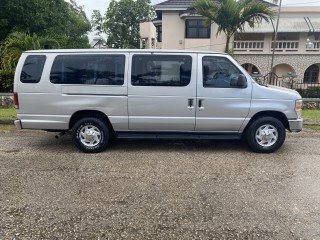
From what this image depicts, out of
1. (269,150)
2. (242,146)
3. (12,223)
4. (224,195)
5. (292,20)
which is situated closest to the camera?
(12,223)

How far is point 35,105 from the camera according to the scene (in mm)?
5285

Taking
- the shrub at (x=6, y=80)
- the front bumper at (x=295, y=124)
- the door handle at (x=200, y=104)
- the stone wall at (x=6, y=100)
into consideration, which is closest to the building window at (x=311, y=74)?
the front bumper at (x=295, y=124)

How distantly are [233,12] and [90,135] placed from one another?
31.5 feet


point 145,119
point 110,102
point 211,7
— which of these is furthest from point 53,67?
point 211,7

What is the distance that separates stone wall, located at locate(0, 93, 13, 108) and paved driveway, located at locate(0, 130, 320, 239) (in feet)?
14.5

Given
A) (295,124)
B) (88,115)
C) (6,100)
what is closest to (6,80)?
(6,100)

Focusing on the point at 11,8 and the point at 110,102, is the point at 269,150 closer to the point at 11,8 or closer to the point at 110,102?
the point at 110,102

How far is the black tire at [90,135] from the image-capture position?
5.38 m

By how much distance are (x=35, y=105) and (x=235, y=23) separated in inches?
398

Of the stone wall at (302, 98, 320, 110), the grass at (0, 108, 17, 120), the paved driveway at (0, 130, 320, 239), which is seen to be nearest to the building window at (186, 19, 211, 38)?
the stone wall at (302, 98, 320, 110)

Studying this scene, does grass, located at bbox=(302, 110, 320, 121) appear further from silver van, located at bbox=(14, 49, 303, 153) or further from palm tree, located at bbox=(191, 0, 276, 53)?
palm tree, located at bbox=(191, 0, 276, 53)

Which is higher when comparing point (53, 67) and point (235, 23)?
point (235, 23)

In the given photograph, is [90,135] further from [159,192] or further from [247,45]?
[247,45]

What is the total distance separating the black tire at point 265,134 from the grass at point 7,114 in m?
6.51
